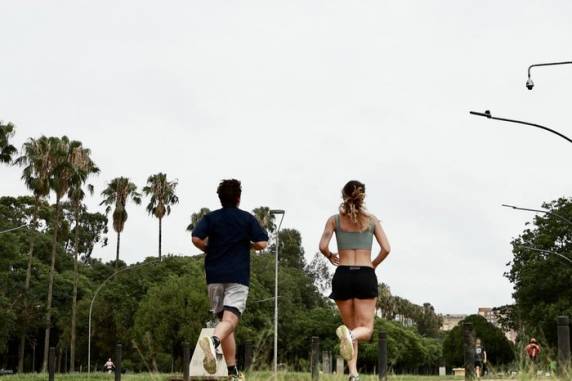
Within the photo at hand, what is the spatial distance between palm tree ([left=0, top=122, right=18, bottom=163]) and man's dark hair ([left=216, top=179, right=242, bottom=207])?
3689cm

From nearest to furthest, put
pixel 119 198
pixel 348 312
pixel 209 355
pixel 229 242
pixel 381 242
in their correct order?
pixel 209 355 → pixel 229 242 → pixel 348 312 → pixel 381 242 → pixel 119 198

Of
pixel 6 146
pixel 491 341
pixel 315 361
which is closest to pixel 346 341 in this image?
pixel 315 361

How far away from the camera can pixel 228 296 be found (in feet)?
24.4

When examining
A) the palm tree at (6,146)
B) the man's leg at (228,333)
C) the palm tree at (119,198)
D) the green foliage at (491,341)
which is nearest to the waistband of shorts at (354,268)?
the man's leg at (228,333)

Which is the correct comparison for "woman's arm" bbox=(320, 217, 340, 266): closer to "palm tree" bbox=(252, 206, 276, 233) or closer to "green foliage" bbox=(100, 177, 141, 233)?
"green foliage" bbox=(100, 177, 141, 233)

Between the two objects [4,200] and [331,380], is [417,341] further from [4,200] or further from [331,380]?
[331,380]

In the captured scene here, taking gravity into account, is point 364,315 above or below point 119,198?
below

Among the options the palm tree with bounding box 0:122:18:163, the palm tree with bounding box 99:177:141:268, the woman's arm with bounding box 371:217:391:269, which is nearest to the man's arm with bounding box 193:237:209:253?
the woman's arm with bounding box 371:217:391:269

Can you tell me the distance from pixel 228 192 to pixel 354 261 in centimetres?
124

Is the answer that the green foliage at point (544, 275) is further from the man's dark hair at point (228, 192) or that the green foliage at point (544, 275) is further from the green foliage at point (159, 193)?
the man's dark hair at point (228, 192)

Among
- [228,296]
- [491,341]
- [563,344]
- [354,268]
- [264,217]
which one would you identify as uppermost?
[264,217]

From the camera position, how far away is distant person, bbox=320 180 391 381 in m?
7.80

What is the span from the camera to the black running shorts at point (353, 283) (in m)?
7.79

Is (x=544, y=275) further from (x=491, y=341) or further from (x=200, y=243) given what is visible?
(x=200, y=243)
